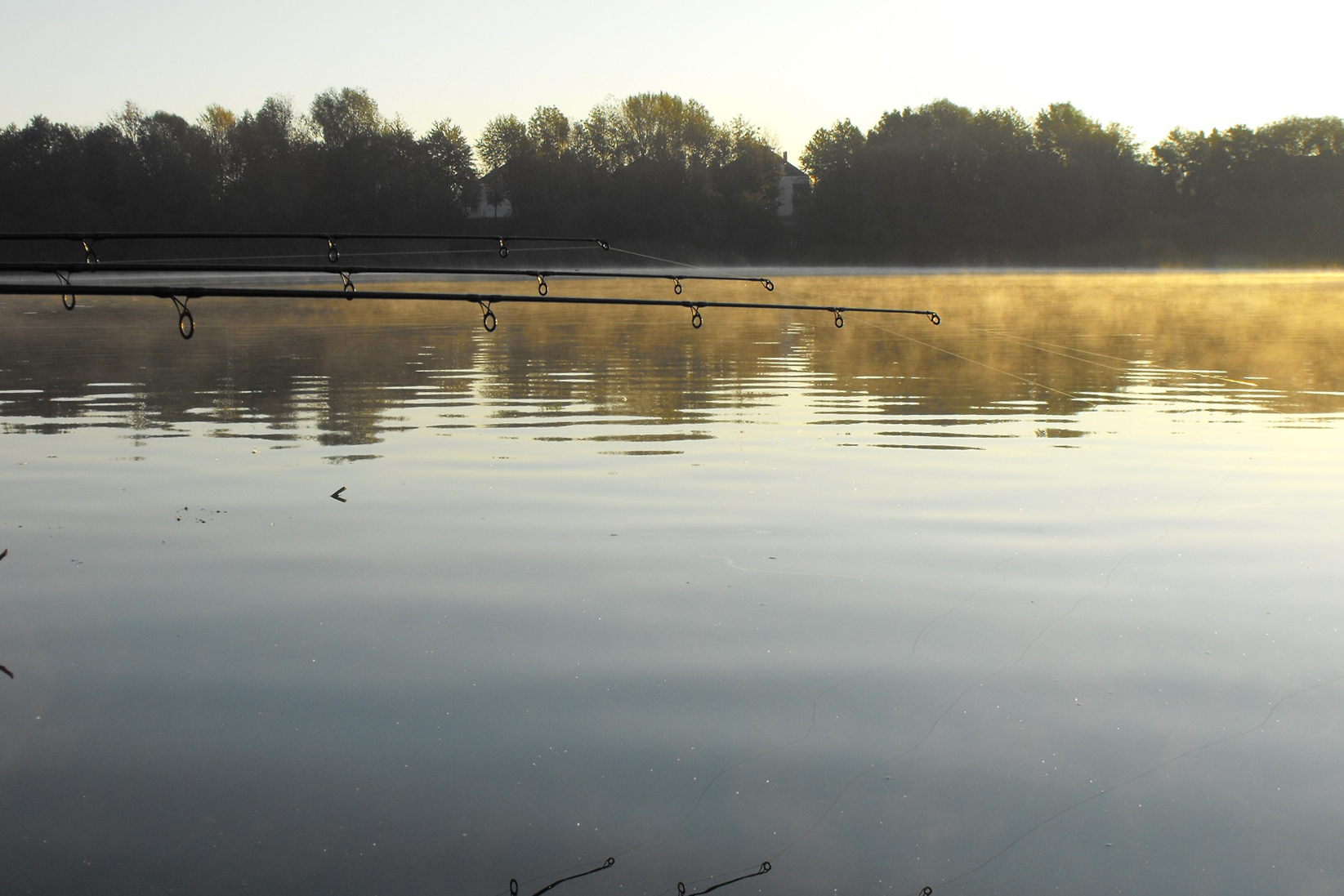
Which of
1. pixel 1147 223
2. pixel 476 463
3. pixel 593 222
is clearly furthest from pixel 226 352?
pixel 1147 223

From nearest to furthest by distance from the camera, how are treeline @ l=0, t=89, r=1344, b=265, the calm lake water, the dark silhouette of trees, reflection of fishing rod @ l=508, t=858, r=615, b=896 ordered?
reflection of fishing rod @ l=508, t=858, r=615, b=896, the calm lake water, treeline @ l=0, t=89, r=1344, b=265, the dark silhouette of trees

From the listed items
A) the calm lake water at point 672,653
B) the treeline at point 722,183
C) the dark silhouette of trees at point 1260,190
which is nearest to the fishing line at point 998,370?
the calm lake water at point 672,653

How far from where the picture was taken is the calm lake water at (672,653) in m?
3.51

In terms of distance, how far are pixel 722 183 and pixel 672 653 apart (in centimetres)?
9149

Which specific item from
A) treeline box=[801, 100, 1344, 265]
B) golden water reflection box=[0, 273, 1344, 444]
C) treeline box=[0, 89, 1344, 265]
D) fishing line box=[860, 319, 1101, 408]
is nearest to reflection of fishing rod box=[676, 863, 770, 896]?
golden water reflection box=[0, 273, 1344, 444]

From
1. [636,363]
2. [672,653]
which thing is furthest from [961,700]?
[636,363]

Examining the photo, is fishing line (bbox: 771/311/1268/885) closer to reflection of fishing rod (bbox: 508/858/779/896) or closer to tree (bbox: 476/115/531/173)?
reflection of fishing rod (bbox: 508/858/779/896)

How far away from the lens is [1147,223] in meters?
98.2

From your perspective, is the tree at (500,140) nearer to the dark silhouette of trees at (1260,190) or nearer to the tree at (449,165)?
the tree at (449,165)

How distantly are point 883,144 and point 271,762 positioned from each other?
10437cm

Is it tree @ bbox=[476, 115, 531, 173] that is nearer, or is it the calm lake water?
the calm lake water

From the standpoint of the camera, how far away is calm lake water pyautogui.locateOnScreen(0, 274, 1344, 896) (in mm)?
3512

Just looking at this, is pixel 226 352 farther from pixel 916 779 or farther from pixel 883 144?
pixel 883 144

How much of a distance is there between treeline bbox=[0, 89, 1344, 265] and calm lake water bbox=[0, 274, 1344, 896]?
71.3 meters
